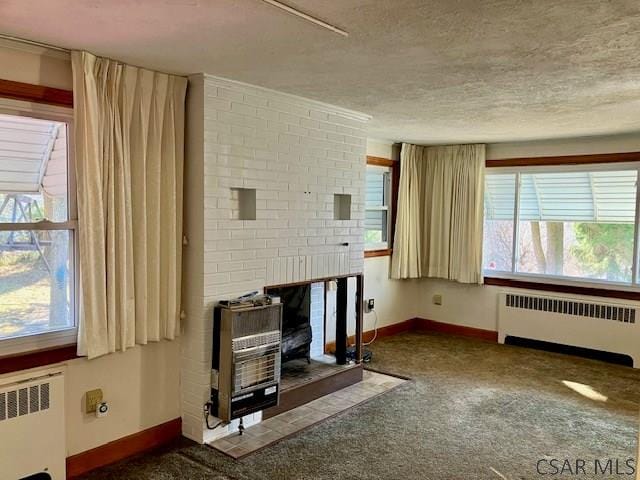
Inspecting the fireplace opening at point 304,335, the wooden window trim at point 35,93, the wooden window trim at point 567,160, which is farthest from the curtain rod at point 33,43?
the wooden window trim at point 567,160

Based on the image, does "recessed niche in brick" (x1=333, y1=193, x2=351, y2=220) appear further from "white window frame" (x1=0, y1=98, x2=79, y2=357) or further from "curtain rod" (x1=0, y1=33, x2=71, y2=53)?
"curtain rod" (x1=0, y1=33, x2=71, y2=53)

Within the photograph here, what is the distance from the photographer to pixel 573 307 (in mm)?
5340

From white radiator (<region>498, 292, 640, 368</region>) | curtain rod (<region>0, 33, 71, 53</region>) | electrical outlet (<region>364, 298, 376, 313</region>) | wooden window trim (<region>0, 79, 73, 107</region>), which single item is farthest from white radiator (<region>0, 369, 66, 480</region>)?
white radiator (<region>498, 292, 640, 368</region>)

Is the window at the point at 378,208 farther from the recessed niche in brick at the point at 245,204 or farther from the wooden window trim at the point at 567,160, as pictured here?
the recessed niche in brick at the point at 245,204

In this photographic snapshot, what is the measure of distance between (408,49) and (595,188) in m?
3.73

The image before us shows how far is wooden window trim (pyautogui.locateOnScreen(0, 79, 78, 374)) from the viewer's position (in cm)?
256

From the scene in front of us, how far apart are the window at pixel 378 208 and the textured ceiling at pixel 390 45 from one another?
2034 millimetres

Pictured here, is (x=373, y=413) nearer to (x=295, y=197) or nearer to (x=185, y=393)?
(x=185, y=393)

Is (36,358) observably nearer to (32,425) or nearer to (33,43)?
(32,425)

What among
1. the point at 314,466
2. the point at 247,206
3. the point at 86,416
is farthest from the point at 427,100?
the point at 86,416

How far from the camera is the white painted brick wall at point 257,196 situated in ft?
10.4

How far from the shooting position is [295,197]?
12.3 feet

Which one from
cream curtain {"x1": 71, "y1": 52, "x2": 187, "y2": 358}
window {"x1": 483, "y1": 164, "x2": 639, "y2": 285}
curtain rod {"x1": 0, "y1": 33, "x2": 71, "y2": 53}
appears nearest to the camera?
curtain rod {"x1": 0, "y1": 33, "x2": 71, "y2": 53}

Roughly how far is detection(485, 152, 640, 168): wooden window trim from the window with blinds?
4.00 feet
